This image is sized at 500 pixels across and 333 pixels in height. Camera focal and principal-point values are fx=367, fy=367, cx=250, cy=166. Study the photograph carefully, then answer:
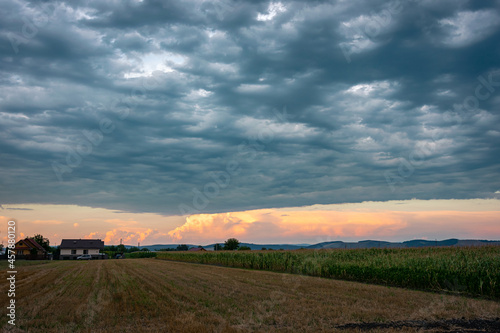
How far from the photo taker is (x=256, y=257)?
4791 cm

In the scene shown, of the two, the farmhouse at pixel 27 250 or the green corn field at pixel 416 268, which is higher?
the green corn field at pixel 416 268

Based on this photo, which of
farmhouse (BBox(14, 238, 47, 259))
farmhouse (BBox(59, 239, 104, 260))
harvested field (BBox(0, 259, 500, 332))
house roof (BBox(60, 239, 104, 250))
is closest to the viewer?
harvested field (BBox(0, 259, 500, 332))

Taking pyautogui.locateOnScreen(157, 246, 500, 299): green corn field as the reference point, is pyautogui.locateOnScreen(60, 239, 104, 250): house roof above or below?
below

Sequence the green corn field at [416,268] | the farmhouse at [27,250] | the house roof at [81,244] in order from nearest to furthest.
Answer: the green corn field at [416,268] → the farmhouse at [27,250] → the house roof at [81,244]

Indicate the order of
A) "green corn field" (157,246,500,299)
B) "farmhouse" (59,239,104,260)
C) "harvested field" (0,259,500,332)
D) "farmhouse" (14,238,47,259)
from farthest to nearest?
"farmhouse" (59,239,104,260) < "farmhouse" (14,238,47,259) < "green corn field" (157,246,500,299) < "harvested field" (0,259,500,332)

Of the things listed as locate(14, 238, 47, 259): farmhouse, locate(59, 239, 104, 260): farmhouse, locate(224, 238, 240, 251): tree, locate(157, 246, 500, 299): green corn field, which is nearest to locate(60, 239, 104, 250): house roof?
locate(59, 239, 104, 260): farmhouse

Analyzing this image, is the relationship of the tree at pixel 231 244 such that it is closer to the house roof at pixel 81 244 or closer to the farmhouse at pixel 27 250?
the house roof at pixel 81 244

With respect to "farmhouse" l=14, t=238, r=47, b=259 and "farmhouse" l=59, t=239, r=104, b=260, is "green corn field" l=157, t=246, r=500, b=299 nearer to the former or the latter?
"farmhouse" l=14, t=238, r=47, b=259

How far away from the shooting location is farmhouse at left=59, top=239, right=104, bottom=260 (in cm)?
11583

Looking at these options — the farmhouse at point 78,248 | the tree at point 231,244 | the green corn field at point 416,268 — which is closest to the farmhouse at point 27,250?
the farmhouse at point 78,248

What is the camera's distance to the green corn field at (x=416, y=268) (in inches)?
828

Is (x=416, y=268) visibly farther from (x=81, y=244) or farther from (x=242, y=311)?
(x=81, y=244)

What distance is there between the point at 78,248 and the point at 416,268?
116 m

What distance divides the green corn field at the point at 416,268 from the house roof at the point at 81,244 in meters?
93.9
